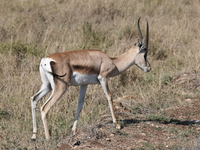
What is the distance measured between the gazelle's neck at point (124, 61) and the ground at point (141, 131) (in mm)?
683

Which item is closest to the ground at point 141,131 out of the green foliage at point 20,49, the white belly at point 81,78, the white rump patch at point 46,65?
the white belly at point 81,78

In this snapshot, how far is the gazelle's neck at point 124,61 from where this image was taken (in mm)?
5668

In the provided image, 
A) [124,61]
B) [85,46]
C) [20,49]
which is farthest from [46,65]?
[85,46]

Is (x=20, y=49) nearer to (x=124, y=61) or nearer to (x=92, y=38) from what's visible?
(x=92, y=38)

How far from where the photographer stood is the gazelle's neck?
5668mm

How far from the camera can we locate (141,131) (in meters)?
5.16

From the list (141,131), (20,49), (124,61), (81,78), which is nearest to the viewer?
(81,78)

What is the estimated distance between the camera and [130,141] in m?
4.77

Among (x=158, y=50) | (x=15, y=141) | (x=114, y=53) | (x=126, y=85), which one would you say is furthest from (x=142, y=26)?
(x=15, y=141)

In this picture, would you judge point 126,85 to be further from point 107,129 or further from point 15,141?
point 15,141

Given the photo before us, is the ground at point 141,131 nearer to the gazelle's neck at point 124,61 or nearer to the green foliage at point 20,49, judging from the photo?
the gazelle's neck at point 124,61

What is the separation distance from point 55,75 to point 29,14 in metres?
6.69

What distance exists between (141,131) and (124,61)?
118cm

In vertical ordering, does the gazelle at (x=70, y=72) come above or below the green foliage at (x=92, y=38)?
above
